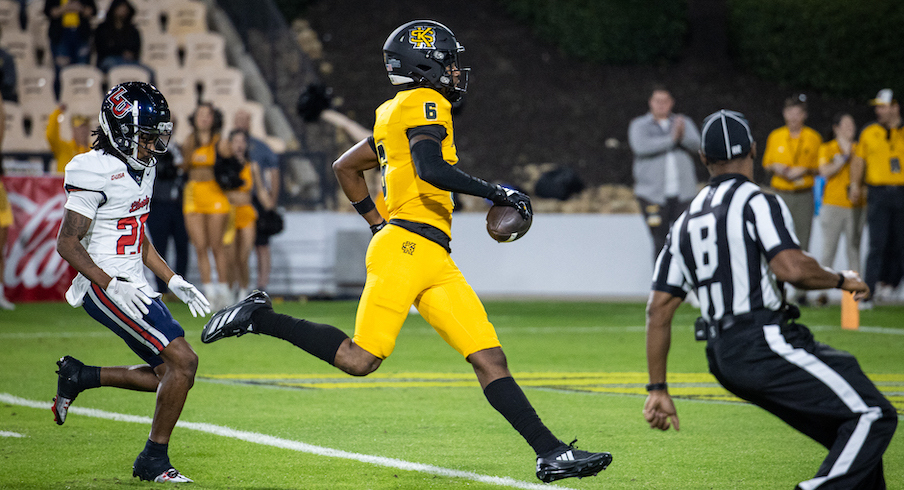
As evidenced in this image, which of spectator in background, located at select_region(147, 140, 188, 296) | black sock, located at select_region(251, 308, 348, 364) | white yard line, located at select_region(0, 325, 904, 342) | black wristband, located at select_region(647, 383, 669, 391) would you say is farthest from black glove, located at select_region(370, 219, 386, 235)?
spectator in background, located at select_region(147, 140, 188, 296)

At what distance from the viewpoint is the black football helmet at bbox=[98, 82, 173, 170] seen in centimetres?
497

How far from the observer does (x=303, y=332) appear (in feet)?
16.1

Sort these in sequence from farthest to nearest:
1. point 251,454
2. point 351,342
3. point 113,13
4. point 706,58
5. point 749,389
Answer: point 706,58 < point 113,13 < point 251,454 < point 351,342 < point 749,389

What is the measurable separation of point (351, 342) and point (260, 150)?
9.86 m

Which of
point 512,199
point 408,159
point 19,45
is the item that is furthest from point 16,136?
point 512,199

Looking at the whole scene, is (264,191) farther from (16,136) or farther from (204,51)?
(204,51)

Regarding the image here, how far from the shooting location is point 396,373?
8.58 meters

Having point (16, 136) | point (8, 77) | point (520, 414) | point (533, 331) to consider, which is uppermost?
point (8, 77)

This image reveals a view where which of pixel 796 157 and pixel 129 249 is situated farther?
pixel 796 157

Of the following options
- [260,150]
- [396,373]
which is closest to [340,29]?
[260,150]

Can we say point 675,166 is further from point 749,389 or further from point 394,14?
point 394,14

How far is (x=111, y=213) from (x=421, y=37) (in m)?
1.72

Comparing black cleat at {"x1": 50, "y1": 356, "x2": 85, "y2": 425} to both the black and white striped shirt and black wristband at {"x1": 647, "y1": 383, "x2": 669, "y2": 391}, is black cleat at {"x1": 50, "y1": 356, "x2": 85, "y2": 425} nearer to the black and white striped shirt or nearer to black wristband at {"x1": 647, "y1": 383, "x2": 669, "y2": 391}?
black wristband at {"x1": 647, "y1": 383, "x2": 669, "y2": 391}

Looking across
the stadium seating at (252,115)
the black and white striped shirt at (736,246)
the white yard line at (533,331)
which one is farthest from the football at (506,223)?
the stadium seating at (252,115)
